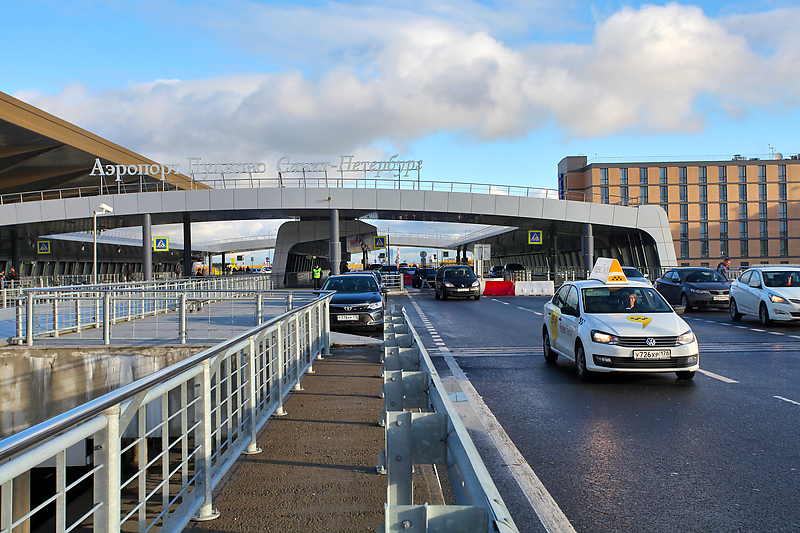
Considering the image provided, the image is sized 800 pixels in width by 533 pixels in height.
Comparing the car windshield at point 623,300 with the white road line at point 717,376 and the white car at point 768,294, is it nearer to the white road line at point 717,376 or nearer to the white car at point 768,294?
the white road line at point 717,376

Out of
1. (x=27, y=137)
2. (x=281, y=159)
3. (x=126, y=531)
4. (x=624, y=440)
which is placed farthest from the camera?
(x=281, y=159)

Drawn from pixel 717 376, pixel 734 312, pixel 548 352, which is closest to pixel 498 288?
pixel 734 312

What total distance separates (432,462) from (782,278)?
1751 centimetres

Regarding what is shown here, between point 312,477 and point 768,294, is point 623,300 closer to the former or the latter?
point 312,477

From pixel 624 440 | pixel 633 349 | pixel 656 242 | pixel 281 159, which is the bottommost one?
pixel 624 440

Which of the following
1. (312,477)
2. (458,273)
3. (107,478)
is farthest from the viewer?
(458,273)

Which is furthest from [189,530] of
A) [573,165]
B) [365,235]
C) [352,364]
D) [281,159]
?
[573,165]

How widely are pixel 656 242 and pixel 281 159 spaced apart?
24990 millimetres

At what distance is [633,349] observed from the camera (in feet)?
27.4

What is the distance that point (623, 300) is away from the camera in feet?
31.7

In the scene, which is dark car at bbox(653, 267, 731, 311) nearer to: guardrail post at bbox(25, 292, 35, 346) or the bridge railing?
the bridge railing

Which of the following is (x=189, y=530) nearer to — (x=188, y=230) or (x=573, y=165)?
(x=188, y=230)

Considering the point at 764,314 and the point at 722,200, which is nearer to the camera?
the point at 764,314

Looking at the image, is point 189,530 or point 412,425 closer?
point 412,425
